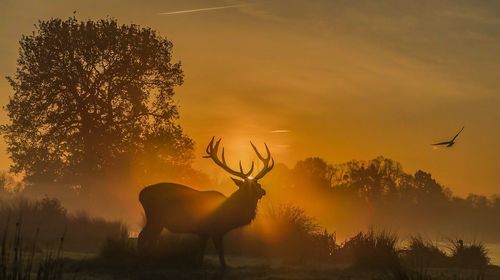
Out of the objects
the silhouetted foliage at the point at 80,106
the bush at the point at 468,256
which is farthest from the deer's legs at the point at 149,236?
the silhouetted foliage at the point at 80,106

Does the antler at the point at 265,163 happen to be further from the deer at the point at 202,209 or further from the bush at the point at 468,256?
the bush at the point at 468,256

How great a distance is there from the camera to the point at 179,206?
15.4 meters

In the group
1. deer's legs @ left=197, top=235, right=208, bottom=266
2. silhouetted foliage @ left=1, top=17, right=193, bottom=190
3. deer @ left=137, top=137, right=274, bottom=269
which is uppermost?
silhouetted foliage @ left=1, top=17, right=193, bottom=190

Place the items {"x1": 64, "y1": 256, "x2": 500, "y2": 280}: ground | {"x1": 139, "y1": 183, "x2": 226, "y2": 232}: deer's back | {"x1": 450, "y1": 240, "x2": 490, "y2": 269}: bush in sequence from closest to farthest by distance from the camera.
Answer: {"x1": 64, "y1": 256, "x2": 500, "y2": 280}: ground → {"x1": 139, "y1": 183, "x2": 226, "y2": 232}: deer's back → {"x1": 450, "y1": 240, "x2": 490, "y2": 269}: bush

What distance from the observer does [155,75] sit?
39.4m

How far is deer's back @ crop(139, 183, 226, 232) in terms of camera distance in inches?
595

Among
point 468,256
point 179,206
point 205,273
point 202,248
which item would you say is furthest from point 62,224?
point 468,256

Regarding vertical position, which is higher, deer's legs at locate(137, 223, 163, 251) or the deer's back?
the deer's back

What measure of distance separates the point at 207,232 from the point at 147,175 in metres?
24.5

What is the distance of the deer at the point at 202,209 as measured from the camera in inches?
591

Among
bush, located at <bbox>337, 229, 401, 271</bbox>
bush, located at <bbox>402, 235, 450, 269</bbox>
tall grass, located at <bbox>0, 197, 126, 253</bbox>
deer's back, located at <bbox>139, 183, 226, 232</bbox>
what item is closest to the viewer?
deer's back, located at <bbox>139, 183, 226, 232</bbox>

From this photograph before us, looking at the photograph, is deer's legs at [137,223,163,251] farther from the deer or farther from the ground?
the ground

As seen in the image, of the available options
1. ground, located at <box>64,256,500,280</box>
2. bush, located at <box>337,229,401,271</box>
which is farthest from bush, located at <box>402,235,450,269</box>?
ground, located at <box>64,256,500,280</box>

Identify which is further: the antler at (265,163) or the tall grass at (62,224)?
the tall grass at (62,224)
